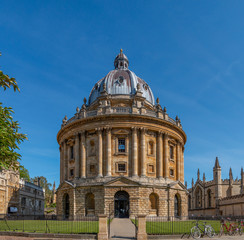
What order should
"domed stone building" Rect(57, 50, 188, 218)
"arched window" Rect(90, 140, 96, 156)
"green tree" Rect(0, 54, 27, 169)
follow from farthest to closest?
"arched window" Rect(90, 140, 96, 156)
"domed stone building" Rect(57, 50, 188, 218)
"green tree" Rect(0, 54, 27, 169)

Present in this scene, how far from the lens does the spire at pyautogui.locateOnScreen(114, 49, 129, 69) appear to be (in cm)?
5966

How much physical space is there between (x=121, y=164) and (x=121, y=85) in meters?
15.2

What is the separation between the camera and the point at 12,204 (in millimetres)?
56062

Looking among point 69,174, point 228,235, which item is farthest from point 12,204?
point 228,235

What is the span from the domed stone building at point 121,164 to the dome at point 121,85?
4321 mm

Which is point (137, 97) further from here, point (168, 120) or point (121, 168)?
point (121, 168)

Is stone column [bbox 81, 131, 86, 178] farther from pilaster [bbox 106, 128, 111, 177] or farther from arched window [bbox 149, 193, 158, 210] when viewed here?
arched window [bbox 149, 193, 158, 210]

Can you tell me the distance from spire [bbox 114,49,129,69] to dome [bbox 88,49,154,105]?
3478 mm

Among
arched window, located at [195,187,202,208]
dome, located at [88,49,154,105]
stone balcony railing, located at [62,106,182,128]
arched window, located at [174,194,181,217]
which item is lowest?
arched window, located at [195,187,202,208]

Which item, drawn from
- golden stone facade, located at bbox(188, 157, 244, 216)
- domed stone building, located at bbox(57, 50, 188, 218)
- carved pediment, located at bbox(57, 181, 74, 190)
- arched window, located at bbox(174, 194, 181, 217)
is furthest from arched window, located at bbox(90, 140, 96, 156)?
golden stone facade, located at bbox(188, 157, 244, 216)

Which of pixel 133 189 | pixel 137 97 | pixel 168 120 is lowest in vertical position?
pixel 133 189

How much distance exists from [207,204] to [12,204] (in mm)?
48002

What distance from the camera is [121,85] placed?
173ft

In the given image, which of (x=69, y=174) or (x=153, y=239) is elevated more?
(x=69, y=174)
